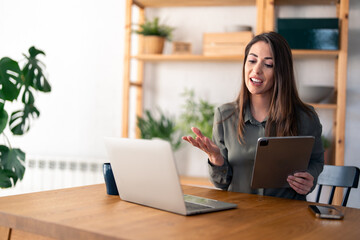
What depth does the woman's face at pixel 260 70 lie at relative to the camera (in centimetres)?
195

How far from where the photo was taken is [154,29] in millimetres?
3367

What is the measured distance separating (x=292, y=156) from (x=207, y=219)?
1.62 ft

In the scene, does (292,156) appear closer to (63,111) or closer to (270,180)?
(270,180)

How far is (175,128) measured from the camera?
11.2ft

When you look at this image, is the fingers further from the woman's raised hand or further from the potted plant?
the potted plant

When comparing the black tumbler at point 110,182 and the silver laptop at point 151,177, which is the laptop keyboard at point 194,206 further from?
the black tumbler at point 110,182

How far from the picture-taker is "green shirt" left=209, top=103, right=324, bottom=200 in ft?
6.22

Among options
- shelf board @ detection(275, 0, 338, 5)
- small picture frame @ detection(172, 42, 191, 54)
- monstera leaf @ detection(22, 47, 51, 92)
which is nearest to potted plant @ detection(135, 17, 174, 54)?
small picture frame @ detection(172, 42, 191, 54)

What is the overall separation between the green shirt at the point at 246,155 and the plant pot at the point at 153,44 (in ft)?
4.84

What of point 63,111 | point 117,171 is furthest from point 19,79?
point 117,171

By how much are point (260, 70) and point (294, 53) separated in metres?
1.19

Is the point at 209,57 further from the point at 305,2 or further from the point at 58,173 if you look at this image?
the point at 58,173

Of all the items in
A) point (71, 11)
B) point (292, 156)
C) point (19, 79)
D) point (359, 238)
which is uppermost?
point (71, 11)

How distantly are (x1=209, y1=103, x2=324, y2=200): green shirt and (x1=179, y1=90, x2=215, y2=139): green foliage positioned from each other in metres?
1.22
